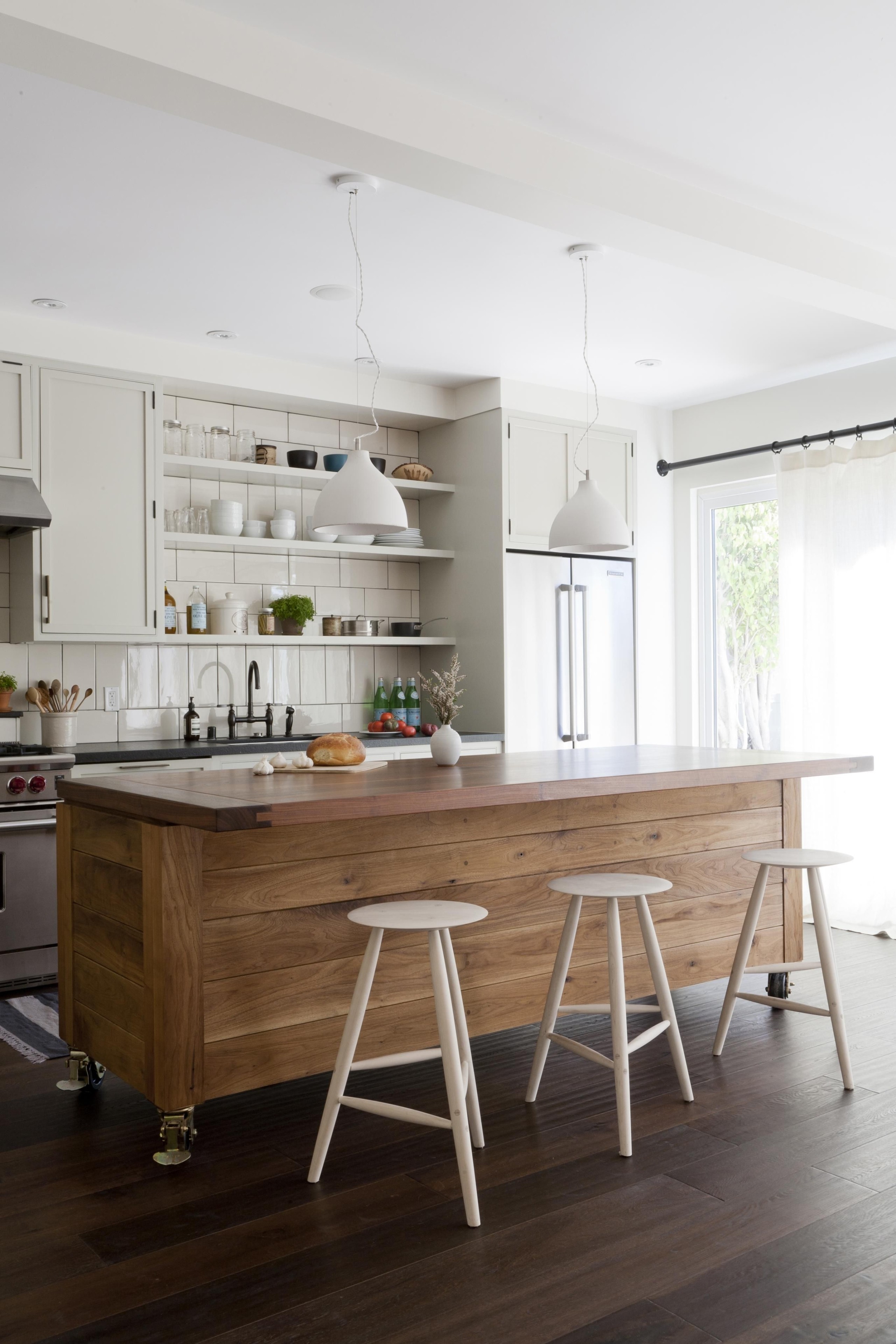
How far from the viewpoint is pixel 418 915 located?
2555 millimetres

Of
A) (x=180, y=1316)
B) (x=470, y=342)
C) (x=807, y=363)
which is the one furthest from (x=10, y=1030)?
(x=807, y=363)

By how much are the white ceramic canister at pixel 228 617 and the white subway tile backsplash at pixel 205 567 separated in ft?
0.52

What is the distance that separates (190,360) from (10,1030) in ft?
9.75

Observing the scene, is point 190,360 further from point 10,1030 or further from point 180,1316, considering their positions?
point 180,1316

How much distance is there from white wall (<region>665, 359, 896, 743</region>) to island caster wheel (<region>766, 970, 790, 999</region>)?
2.52m

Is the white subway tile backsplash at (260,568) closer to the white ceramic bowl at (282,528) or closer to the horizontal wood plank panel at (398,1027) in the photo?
the white ceramic bowl at (282,528)

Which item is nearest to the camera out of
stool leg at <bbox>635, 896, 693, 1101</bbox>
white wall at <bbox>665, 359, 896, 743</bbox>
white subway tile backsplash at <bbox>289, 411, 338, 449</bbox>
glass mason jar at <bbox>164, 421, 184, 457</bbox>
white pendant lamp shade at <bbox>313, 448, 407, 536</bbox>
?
stool leg at <bbox>635, 896, 693, 1101</bbox>

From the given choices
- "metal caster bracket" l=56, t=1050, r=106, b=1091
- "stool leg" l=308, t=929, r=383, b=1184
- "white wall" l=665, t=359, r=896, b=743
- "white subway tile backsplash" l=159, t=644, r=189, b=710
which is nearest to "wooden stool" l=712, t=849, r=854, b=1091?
"stool leg" l=308, t=929, r=383, b=1184

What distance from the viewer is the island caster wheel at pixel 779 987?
4004 mm

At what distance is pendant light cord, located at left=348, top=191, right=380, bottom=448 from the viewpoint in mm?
3631

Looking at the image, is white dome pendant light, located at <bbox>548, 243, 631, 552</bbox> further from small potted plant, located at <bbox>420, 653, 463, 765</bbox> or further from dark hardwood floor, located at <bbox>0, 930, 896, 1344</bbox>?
dark hardwood floor, located at <bbox>0, 930, 896, 1344</bbox>

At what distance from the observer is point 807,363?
552cm

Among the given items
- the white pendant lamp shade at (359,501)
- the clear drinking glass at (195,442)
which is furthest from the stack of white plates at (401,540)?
the white pendant lamp shade at (359,501)

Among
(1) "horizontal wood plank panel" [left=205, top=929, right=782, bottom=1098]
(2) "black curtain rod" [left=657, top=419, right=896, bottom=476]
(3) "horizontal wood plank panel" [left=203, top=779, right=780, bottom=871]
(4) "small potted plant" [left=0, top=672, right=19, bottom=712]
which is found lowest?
(1) "horizontal wood plank panel" [left=205, top=929, right=782, bottom=1098]
